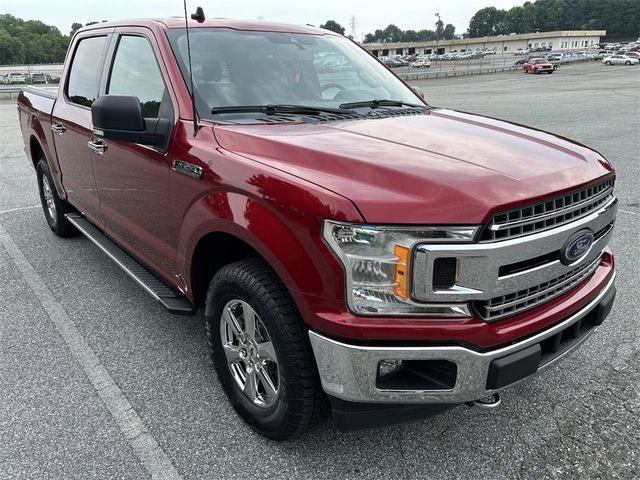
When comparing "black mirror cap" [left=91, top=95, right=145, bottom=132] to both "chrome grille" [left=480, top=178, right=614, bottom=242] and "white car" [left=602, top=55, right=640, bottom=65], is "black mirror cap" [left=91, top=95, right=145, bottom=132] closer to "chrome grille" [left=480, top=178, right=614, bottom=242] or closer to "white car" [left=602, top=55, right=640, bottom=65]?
"chrome grille" [left=480, top=178, right=614, bottom=242]

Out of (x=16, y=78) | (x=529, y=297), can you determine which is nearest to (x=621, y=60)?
(x=16, y=78)

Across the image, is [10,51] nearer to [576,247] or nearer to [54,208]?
[54,208]

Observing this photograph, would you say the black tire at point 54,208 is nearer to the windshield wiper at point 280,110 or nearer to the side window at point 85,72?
the side window at point 85,72

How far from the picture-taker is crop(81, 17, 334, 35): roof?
131 inches

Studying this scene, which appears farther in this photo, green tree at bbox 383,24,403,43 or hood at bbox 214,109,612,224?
green tree at bbox 383,24,403,43

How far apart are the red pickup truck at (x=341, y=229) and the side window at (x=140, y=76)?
2cm

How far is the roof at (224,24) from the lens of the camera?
333cm

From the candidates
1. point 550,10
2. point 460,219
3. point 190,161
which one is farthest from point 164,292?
point 550,10

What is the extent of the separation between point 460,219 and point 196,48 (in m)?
2.01

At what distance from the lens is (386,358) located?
1.98m

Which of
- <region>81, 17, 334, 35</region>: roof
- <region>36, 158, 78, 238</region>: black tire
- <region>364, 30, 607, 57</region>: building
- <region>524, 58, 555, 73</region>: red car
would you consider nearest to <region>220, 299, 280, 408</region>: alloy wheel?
<region>81, 17, 334, 35</region>: roof

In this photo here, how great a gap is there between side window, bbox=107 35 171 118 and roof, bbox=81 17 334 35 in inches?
4.8

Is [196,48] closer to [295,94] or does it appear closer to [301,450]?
[295,94]

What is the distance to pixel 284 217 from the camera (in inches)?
84.0
